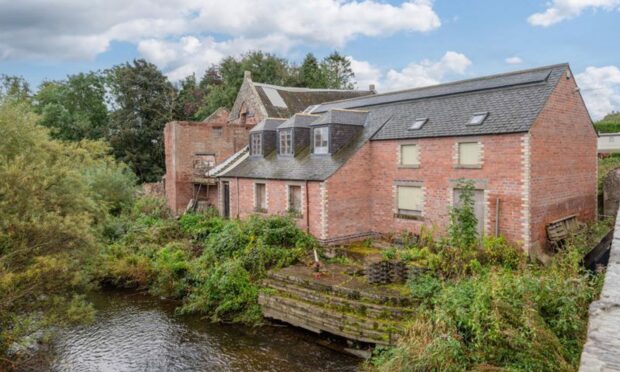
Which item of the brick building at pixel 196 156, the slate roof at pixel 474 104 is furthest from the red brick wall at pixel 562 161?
the brick building at pixel 196 156

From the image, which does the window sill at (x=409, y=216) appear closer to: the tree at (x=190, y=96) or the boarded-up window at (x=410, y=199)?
the boarded-up window at (x=410, y=199)

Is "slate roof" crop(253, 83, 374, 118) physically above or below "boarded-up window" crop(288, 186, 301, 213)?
above

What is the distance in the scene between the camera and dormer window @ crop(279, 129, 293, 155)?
66.5 ft

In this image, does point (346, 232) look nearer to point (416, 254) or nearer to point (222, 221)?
point (416, 254)

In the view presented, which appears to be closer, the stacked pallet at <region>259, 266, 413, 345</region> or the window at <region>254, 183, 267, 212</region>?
the stacked pallet at <region>259, 266, 413, 345</region>

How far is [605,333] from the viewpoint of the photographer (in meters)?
4.36

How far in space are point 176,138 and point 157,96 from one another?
1466cm

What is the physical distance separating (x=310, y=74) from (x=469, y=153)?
33.3 m

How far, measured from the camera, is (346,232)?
1753 cm

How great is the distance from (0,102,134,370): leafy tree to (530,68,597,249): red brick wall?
13.2 m

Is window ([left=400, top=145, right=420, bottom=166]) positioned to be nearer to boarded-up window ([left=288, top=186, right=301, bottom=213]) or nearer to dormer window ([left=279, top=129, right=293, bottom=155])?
boarded-up window ([left=288, top=186, right=301, bottom=213])

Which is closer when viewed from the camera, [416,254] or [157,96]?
[416,254]

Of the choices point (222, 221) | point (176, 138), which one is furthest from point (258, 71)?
point (222, 221)

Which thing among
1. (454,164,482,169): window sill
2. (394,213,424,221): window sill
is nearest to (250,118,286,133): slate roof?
(394,213,424,221): window sill
